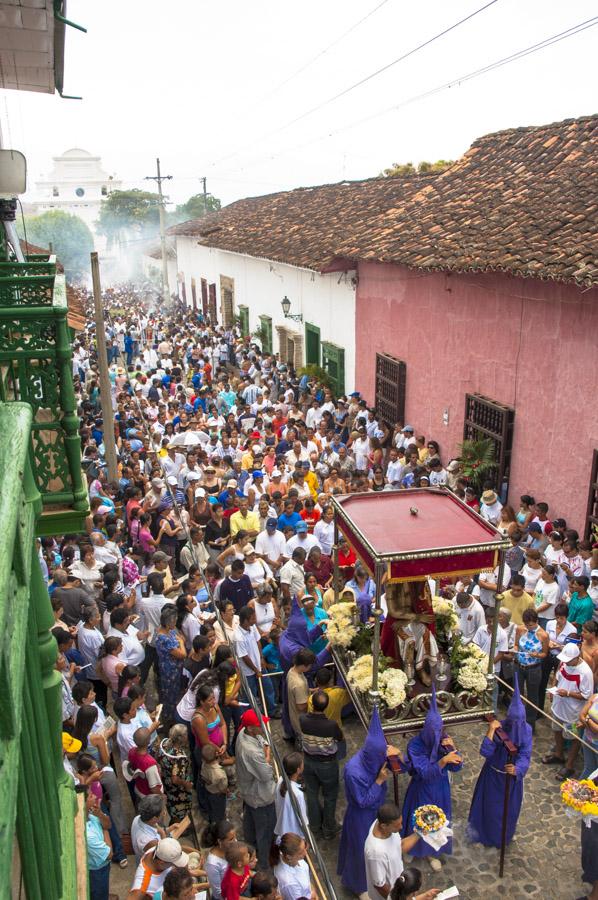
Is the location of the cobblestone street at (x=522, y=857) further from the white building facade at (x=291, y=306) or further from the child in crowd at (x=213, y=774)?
the white building facade at (x=291, y=306)

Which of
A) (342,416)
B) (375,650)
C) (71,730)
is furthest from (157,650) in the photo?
(342,416)

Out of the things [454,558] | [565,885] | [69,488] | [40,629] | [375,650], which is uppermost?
[40,629]

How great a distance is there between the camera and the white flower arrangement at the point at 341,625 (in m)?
7.08

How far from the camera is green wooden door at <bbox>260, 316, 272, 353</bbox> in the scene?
2555 centimetres

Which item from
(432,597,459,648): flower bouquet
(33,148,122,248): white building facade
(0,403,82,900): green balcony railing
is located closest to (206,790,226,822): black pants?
(432,597,459,648): flower bouquet

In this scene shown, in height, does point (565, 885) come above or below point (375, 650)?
below

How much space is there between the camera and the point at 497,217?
11875 millimetres

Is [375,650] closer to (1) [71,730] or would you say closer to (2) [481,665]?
(2) [481,665]

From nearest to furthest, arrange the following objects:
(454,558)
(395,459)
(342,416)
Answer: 1. (454,558)
2. (395,459)
3. (342,416)

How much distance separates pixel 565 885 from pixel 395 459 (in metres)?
7.33

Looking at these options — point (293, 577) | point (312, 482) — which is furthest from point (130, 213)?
point (293, 577)

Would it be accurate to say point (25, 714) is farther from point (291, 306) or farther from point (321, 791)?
point (291, 306)

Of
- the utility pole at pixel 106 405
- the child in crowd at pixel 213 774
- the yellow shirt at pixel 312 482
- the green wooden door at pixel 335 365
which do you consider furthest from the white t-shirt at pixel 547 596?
the green wooden door at pixel 335 365

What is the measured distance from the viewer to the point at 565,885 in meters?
5.74
